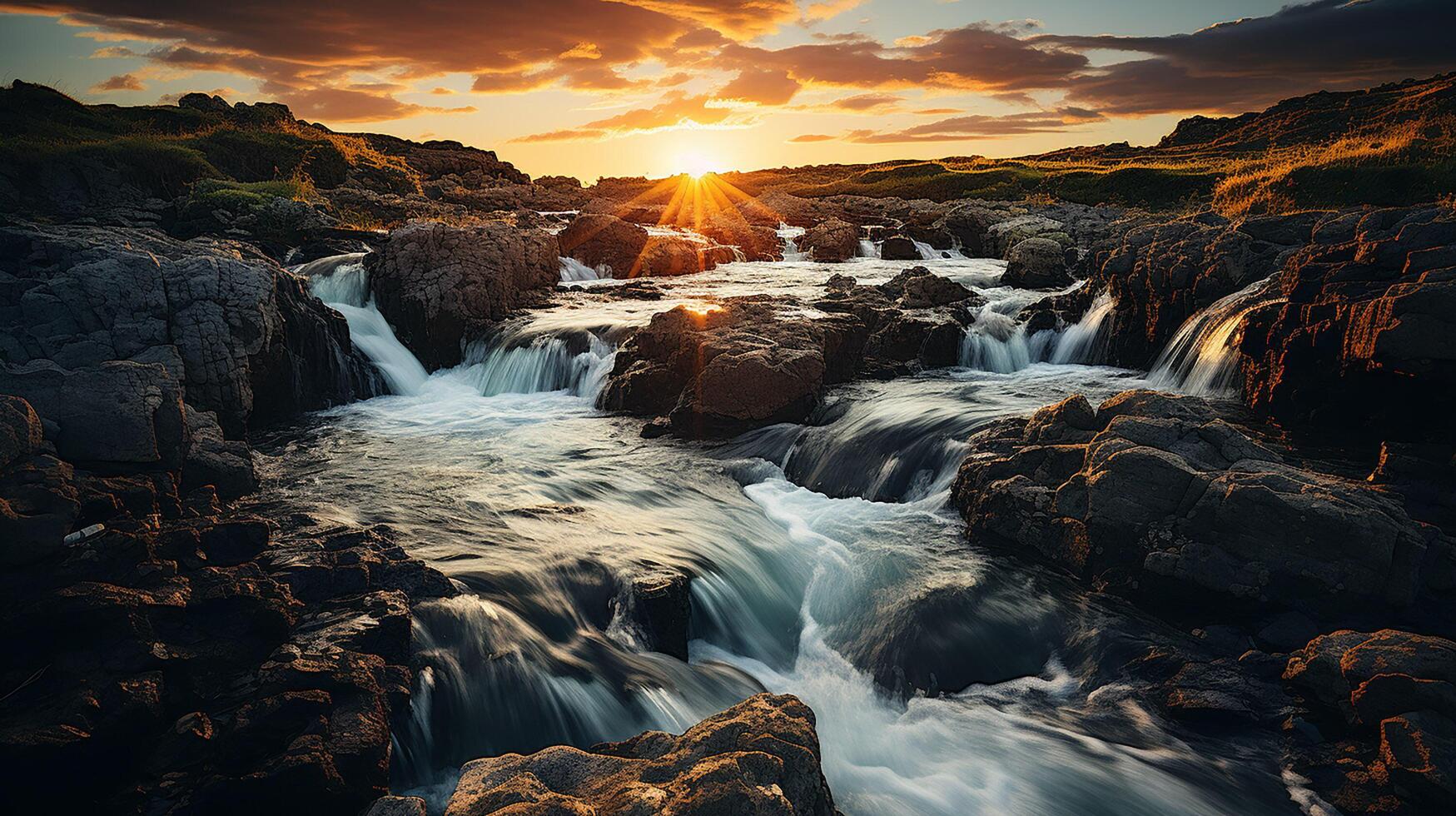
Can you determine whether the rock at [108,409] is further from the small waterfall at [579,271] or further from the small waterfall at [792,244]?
the small waterfall at [792,244]

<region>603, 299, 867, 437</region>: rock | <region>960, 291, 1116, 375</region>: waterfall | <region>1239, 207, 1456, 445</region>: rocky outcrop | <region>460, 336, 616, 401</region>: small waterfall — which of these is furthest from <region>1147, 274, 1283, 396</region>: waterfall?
<region>460, 336, 616, 401</region>: small waterfall

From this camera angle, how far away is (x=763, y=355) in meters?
16.5

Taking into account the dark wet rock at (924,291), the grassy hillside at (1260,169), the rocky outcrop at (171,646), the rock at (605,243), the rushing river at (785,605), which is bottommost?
the rushing river at (785,605)

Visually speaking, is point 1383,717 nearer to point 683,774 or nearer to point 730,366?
point 683,774

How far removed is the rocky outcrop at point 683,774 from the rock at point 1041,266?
87.7ft

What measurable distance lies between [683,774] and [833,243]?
39747 mm

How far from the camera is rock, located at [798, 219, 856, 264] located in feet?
137

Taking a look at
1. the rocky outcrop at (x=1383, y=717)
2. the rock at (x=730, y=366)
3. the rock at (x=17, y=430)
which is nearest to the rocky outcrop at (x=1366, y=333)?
the rocky outcrop at (x=1383, y=717)

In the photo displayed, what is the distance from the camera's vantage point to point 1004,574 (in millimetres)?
10086

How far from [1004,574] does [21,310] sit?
46.5 feet

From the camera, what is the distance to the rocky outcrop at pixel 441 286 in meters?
21.5

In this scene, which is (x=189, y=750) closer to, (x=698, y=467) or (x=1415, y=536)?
(x=698, y=467)

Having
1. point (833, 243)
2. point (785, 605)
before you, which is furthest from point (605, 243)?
point (785, 605)

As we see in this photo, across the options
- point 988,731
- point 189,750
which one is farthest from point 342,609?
point 988,731
